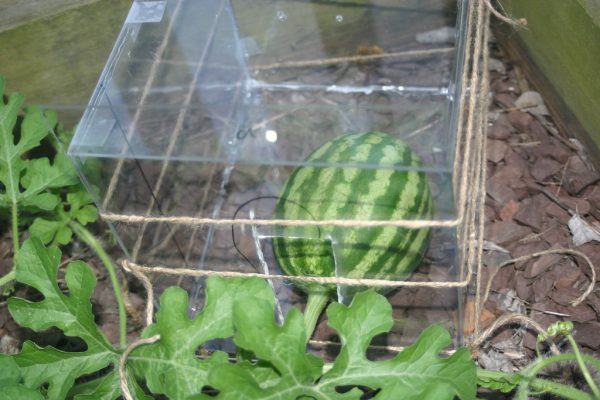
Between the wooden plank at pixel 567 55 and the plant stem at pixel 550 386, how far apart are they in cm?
108

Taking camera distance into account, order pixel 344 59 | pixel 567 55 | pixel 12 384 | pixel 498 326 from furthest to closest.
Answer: pixel 344 59, pixel 567 55, pixel 498 326, pixel 12 384

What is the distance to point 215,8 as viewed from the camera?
2.83m

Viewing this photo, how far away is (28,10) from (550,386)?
Answer: 7.58 feet

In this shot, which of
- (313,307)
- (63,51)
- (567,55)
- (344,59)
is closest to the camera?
(313,307)

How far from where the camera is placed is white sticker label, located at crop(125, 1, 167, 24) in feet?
7.73

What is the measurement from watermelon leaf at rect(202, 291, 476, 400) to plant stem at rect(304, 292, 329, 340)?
430 millimetres

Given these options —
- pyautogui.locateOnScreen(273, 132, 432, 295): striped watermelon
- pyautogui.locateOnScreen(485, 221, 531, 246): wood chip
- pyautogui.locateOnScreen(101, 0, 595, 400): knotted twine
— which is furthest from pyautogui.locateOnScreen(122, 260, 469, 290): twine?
→ pyautogui.locateOnScreen(485, 221, 531, 246): wood chip

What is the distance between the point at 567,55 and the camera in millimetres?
2639

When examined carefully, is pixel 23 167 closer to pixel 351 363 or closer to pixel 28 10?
pixel 28 10

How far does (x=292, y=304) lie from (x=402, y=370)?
0.70 metres

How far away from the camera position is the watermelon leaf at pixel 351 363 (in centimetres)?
161

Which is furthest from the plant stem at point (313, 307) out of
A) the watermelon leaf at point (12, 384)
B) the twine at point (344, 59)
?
the twine at point (344, 59)

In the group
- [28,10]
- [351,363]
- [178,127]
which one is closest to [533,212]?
[351,363]

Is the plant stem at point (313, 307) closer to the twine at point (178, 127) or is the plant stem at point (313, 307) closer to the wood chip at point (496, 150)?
the twine at point (178, 127)
